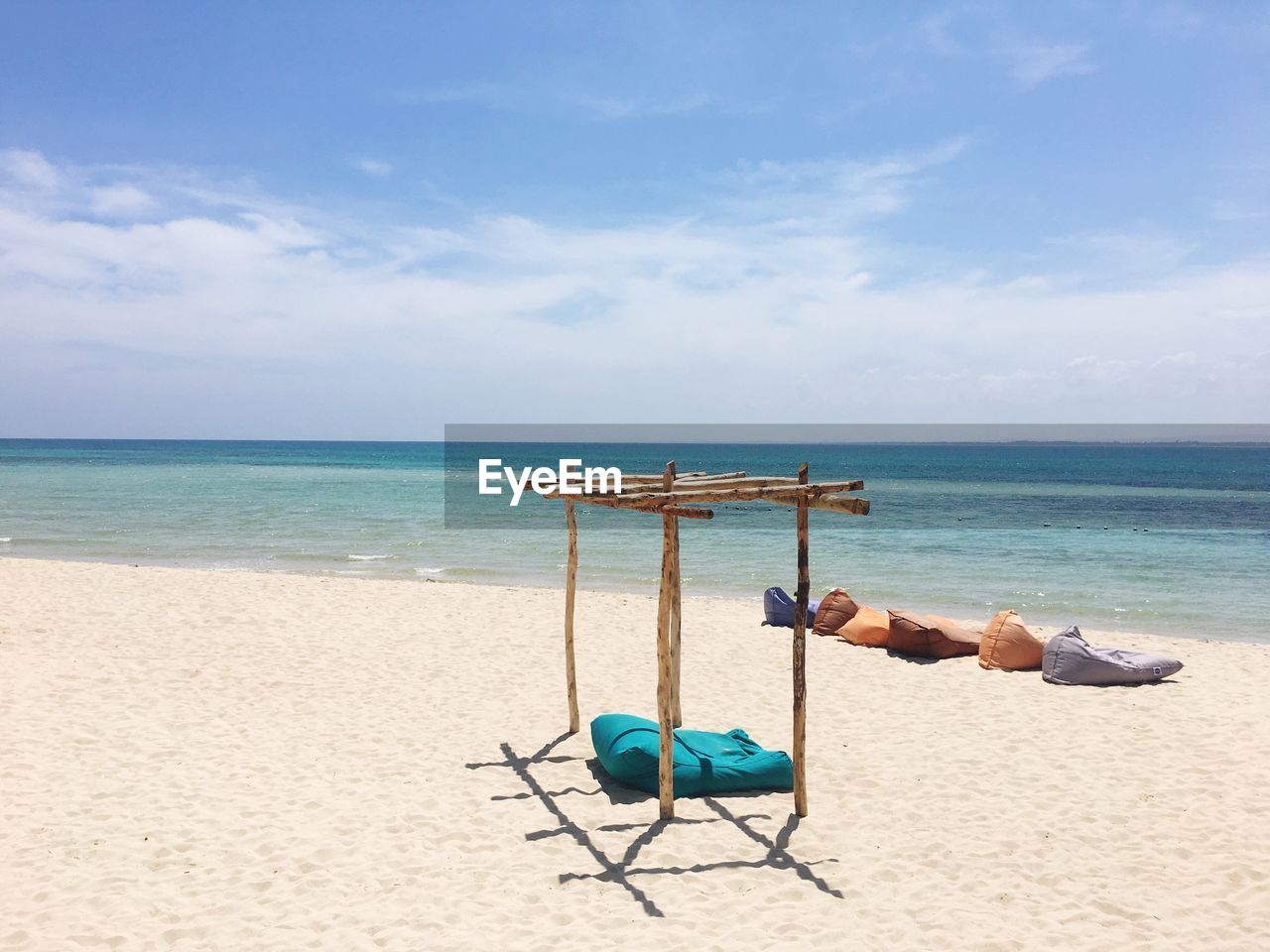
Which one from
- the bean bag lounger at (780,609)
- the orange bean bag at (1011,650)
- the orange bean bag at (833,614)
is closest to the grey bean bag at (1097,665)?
the orange bean bag at (1011,650)

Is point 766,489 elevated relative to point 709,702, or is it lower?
elevated

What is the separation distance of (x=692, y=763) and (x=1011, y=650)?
614 centimetres

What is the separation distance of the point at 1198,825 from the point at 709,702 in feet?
16.0

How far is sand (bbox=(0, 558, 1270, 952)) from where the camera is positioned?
206 inches

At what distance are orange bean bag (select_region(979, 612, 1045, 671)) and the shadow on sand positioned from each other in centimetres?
567

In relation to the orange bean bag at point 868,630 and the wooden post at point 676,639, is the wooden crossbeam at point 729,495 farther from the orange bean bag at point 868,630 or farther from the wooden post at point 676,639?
the orange bean bag at point 868,630

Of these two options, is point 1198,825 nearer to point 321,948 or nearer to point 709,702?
point 709,702

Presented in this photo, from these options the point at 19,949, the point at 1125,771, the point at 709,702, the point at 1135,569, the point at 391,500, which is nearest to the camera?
the point at 19,949

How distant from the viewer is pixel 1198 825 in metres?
6.67

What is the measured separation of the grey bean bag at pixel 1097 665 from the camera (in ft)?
34.9

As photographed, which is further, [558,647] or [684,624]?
[684,624]

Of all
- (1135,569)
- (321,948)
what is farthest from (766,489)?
(1135,569)

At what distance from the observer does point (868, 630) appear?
1280cm

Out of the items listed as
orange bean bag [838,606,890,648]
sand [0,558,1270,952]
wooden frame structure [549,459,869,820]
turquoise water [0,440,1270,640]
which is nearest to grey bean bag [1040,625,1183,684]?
sand [0,558,1270,952]
